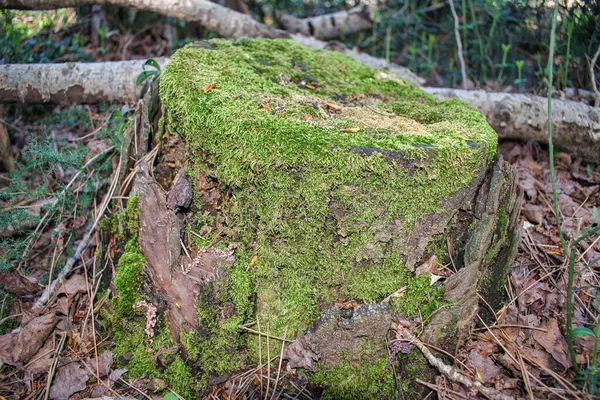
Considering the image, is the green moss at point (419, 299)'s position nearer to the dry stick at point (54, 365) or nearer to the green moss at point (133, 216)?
the green moss at point (133, 216)

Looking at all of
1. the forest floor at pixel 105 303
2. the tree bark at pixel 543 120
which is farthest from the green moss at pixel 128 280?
the tree bark at pixel 543 120

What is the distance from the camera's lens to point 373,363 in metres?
2.08

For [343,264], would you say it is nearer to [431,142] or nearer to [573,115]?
[431,142]

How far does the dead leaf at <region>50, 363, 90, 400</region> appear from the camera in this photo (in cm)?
216

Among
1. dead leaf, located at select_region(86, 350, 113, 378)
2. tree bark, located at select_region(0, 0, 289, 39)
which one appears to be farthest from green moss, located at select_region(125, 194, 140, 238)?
tree bark, located at select_region(0, 0, 289, 39)

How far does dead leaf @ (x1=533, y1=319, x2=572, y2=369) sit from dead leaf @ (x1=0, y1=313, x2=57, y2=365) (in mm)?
2768

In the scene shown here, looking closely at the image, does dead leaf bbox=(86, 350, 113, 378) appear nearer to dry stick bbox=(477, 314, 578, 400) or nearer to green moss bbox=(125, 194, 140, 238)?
green moss bbox=(125, 194, 140, 238)

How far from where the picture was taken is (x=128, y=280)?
91.7 inches

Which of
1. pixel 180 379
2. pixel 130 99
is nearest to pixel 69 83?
pixel 130 99

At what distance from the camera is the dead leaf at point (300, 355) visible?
2076 millimetres

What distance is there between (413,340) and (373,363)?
232 mm

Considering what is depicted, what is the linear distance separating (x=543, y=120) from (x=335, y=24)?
12.0ft

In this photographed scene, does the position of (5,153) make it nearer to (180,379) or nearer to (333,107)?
(180,379)

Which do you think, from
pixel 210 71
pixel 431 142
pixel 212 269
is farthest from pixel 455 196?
pixel 210 71
